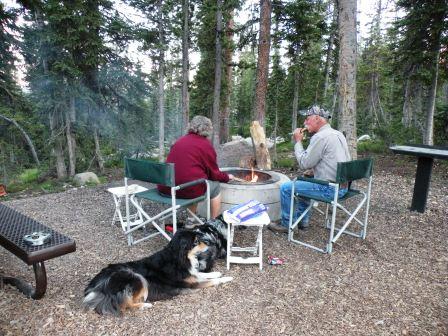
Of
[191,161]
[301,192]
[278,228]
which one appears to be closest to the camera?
[191,161]

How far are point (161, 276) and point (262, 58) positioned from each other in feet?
19.8

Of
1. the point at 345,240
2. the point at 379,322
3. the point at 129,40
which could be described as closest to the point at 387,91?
the point at 129,40

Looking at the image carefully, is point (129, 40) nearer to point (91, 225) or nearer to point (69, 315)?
point (91, 225)

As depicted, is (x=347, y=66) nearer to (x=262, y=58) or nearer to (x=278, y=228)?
(x=262, y=58)

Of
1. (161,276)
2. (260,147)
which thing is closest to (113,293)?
(161,276)

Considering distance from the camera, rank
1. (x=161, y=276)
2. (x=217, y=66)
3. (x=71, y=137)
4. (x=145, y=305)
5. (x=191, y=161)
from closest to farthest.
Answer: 1. (x=145, y=305)
2. (x=161, y=276)
3. (x=191, y=161)
4. (x=71, y=137)
5. (x=217, y=66)

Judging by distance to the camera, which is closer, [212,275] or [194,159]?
[212,275]

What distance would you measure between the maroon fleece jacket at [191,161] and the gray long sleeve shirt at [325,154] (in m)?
1.16

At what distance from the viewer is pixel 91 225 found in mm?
4547

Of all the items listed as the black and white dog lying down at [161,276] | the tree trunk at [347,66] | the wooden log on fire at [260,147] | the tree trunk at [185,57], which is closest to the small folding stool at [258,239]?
the black and white dog lying down at [161,276]

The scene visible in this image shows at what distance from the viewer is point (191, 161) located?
3.74 meters

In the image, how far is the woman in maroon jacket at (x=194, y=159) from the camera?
374 centimetres

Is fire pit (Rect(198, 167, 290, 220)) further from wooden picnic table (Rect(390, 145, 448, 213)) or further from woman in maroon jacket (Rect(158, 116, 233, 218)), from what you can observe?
wooden picnic table (Rect(390, 145, 448, 213))

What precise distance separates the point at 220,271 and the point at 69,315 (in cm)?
139
